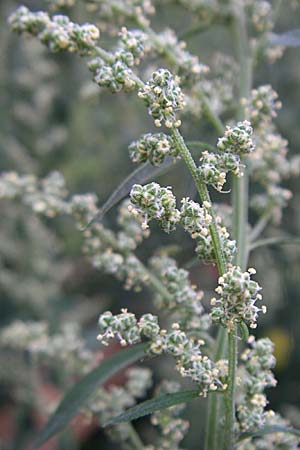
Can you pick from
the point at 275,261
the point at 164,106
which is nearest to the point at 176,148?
the point at 164,106

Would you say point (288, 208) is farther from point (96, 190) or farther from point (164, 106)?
point (164, 106)

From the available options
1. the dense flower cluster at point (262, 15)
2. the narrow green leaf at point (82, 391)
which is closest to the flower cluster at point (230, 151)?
the narrow green leaf at point (82, 391)

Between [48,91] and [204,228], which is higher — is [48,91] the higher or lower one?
the higher one

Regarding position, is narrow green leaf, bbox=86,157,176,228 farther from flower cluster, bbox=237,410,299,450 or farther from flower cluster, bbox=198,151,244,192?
flower cluster, bbox=237,410,299,450

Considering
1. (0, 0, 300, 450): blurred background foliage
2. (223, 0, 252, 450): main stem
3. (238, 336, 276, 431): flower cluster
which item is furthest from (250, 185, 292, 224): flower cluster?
(0, 0, 300, 450): blurred background foliage

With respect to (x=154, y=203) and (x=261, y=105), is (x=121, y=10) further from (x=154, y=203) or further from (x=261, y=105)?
(x=154, y=203)

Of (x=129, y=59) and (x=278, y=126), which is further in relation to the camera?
(x=278, y=126)
